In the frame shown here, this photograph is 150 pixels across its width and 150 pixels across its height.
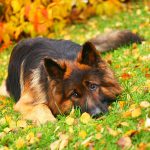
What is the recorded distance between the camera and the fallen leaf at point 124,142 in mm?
5492

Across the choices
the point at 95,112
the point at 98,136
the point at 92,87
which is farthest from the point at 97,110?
the point at 98,136

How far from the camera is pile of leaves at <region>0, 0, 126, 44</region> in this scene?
11461 mm

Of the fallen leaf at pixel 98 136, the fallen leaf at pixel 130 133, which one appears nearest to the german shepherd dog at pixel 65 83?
the fallen leaf at pixel 98 136

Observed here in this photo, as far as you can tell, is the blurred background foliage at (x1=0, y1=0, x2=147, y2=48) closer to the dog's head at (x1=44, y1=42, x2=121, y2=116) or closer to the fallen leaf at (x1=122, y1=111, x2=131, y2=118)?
the dog's head at (x1=44, y1=42, x2=121, y2=116)

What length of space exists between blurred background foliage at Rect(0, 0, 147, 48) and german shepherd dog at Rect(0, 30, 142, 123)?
11.4ft

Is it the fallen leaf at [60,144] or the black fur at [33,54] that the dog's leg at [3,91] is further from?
the fallen leaf at [60,144]

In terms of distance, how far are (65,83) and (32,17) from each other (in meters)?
4.95

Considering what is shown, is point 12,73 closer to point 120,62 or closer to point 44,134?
point 120,62

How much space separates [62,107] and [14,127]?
0.71m

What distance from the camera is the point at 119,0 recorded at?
13.6 meters

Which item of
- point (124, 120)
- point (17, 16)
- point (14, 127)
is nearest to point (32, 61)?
point (14, 127)

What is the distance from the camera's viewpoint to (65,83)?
6.84 meters

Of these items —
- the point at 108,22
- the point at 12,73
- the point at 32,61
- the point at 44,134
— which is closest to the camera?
the point at 44,134

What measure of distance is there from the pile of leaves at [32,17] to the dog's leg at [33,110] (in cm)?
420
